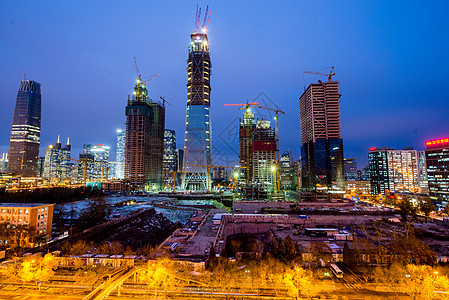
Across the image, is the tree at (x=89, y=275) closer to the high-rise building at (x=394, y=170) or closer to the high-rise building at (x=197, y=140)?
the high-rise building at (x=197, y=140)

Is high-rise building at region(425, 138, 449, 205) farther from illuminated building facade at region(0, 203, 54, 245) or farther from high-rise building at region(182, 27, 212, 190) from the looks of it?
illuminated building facade at region(0, 203, 54, 245)

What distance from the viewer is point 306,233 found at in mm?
35844

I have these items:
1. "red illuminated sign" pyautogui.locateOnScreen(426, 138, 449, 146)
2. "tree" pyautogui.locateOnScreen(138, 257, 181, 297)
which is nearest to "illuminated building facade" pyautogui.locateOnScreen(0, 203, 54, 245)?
"tree" pyautogui.locateOnScreen(138, 257, 181, 297)

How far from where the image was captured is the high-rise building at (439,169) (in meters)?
59.6

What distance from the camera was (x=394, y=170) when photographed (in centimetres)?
10738

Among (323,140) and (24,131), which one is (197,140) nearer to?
(323,140)

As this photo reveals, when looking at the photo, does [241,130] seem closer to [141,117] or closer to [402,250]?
[141,117]

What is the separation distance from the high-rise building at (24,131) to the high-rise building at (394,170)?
16872cm

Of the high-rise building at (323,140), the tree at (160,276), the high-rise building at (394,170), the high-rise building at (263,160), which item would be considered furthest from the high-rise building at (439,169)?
the tree at (160,276)

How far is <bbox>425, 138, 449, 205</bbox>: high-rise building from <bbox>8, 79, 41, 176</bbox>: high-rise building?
171 m

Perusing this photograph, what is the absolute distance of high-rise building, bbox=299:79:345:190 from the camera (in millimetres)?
84938

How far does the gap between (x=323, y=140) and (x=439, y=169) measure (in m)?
34.6

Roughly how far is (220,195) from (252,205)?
31.2 metres

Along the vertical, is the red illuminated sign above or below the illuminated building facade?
above
